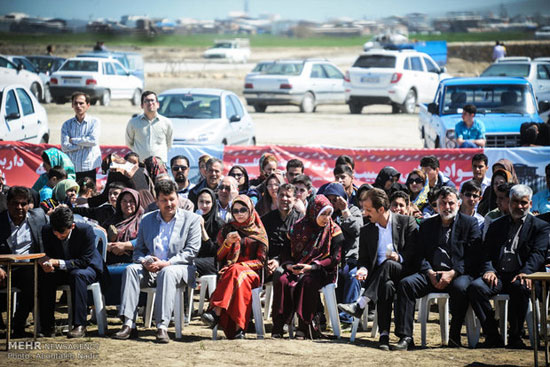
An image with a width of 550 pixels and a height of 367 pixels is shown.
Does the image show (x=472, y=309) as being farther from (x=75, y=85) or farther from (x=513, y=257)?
(x=75, y=85)

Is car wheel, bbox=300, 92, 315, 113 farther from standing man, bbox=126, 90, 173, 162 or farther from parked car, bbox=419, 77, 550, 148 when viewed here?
standing man, bbox=126, 90, 173, 162

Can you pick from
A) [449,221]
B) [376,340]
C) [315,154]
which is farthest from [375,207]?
[315,154]

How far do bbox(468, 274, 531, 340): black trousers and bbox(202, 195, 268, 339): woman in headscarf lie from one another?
209 centimetres

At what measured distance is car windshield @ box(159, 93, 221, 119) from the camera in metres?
16.7

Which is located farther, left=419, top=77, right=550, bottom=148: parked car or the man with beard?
left=419, top=77, right=550, bottom=148: parked car

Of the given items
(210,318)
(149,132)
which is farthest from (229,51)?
(210,318)

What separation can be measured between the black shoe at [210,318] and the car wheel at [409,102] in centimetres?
2146

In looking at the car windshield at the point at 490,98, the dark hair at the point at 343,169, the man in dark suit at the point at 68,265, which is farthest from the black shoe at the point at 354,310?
the car windshield at the point at 490,98

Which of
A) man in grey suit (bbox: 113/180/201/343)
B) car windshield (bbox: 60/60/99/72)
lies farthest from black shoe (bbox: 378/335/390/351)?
car windshield (bbox: 60/60/99/72)

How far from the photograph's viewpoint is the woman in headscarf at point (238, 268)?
316 inches

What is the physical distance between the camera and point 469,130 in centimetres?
1449

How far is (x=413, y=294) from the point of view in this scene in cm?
784

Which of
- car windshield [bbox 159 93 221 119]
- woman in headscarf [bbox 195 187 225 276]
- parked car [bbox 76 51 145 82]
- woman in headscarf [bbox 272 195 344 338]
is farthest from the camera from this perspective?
parked car [bbox 76 51 145 82]

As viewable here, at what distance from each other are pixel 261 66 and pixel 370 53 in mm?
4285
